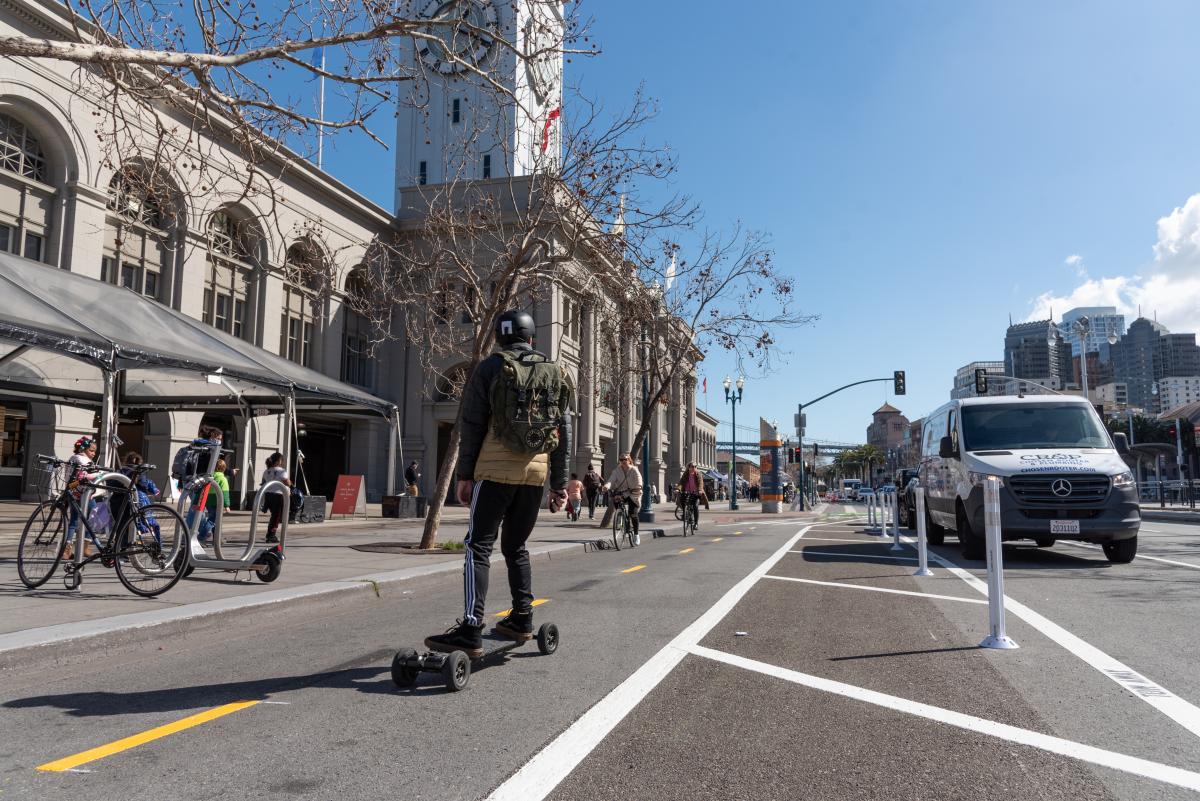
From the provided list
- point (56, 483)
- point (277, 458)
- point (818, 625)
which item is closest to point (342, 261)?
point (277, 458)

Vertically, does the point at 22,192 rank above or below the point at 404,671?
above

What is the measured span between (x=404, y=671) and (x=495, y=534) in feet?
2.94

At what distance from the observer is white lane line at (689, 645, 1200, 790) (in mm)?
3086

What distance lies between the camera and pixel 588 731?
3607mm

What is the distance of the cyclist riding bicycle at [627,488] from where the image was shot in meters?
16.3

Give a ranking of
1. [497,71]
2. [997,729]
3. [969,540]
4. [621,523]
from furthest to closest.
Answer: [621,523] → [969,540] → [497,71] → [997,729]

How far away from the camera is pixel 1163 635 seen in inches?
230

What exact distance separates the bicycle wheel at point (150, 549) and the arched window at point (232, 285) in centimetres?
2210

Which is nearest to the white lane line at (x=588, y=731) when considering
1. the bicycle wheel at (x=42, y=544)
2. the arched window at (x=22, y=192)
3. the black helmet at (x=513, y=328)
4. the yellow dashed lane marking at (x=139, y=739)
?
the yellow dashed lane marking at (x=139, y=739)

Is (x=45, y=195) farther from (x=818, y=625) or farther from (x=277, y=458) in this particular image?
(x=818, y=625)

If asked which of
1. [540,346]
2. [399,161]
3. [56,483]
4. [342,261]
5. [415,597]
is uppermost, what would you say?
[399,161]

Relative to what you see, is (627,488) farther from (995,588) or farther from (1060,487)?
(995,588)

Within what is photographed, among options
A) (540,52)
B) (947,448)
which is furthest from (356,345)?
(947,448)

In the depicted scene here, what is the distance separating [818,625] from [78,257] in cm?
2329
